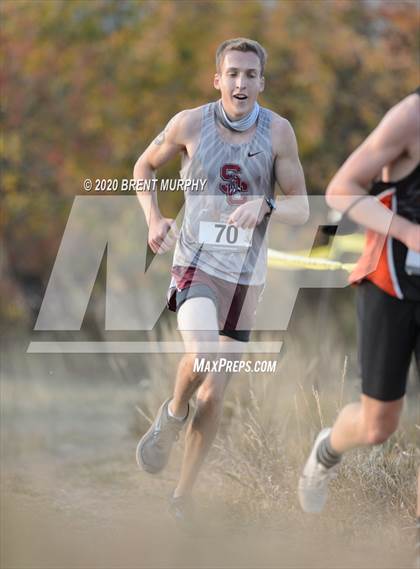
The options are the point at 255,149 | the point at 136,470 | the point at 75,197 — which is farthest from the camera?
the point at 75,197

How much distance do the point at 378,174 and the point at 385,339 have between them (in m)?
0.61

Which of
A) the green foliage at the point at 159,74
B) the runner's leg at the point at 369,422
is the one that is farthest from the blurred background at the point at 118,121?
the runner's leg at the point at 369,422

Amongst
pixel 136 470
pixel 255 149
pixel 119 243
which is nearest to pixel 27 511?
pixel 136 470

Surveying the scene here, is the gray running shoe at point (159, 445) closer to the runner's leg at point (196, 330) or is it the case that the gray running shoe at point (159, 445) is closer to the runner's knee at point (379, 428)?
the runner's leg at point (196, 330)

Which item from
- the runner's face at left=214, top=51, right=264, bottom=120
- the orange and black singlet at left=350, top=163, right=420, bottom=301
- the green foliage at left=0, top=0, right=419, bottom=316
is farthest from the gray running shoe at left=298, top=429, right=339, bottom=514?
the green foliage at left=0, top=0, right=419, bottom=316

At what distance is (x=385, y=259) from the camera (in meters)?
4.53

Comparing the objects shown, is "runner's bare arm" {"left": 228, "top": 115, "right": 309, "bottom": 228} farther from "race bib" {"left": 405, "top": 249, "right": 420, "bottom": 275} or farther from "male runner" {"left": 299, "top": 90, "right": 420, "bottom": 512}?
"race bib" {"left": 405, "top": 249, "right": 420, "bottom": 275}

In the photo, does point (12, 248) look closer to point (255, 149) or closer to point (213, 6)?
point (213, 6)

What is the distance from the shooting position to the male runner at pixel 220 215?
5.52 m

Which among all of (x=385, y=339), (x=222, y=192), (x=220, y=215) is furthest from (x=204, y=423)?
(x=385, y=339)

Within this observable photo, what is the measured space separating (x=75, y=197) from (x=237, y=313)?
655 cm

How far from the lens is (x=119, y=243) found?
11938mm

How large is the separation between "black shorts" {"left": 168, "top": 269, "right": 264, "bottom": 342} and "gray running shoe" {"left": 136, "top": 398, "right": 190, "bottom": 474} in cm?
49

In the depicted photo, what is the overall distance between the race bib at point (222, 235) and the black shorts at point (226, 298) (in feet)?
0.51
